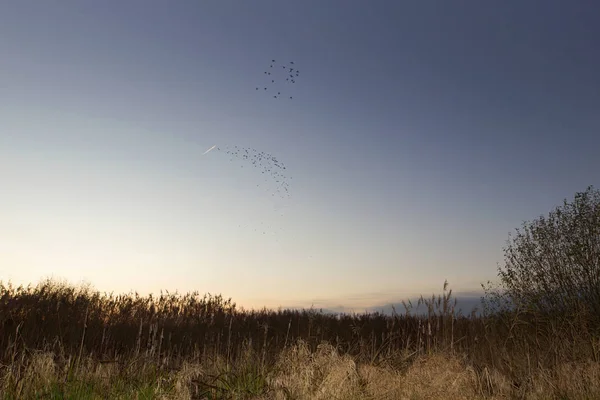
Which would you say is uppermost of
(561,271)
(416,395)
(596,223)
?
(596,223)

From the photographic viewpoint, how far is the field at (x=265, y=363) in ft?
21.9

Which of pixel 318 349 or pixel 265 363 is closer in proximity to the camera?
pixel 265 363

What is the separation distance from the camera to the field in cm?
666

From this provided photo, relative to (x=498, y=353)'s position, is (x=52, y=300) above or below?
above

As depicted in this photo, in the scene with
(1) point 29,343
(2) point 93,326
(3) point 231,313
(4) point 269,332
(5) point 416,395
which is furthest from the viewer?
(3) point 231,313

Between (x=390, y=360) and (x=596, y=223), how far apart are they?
718 centimetres

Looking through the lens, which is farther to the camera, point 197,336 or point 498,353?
point 197,336

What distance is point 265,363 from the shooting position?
29.1ft

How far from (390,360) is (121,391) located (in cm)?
546

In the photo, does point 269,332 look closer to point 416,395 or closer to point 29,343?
point 29,343

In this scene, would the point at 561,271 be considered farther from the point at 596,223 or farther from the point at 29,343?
the point at 29,343

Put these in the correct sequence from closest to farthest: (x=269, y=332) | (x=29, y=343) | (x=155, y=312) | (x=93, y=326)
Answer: (x=29, y=343), (x=93, y=326), (x=269, y=332), (x=155, y=312)

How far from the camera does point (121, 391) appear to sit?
6.65m

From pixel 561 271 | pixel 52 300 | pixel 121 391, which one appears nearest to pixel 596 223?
pixel 561 271
